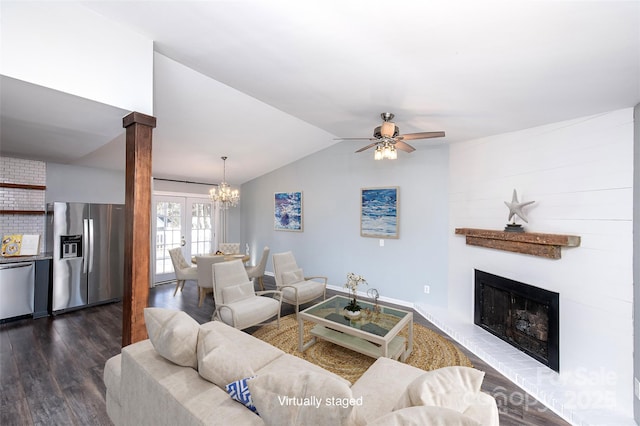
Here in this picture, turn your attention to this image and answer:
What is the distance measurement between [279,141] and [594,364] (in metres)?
4.82

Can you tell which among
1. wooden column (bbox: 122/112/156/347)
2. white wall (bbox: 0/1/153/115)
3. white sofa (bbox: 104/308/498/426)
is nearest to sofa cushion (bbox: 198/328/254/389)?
white sofa (bbox: 104/308/498/426)

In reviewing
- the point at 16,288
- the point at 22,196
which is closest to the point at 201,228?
the point at 22,196

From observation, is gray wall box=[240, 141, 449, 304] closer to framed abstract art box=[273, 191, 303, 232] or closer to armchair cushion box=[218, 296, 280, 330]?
framed abstract art box=[273, 191, 303, 232]

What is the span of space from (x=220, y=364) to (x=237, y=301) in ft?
7.01

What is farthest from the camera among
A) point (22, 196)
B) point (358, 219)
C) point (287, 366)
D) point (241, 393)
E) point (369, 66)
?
point (358, 219)

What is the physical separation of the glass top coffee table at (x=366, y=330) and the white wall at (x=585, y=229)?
1455mm

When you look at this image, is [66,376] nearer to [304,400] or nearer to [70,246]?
[70,246]

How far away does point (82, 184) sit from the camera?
4738 mm

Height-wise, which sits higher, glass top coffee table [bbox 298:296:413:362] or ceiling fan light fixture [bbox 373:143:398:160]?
ceiling fan light fixture [bbox 373:143:398:160]

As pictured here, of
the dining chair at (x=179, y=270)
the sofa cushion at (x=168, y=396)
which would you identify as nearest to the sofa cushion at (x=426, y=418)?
the sofa cushion at (x=168, y=396)

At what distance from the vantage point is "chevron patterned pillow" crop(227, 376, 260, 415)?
120 cm

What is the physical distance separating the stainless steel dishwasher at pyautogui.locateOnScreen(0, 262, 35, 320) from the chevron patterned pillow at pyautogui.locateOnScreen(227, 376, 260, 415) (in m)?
4.41

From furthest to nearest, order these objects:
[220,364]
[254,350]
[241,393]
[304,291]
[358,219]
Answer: [358,219] → [304,291] → [254,350] → [220,364] → [241,393]

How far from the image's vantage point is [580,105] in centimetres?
235
